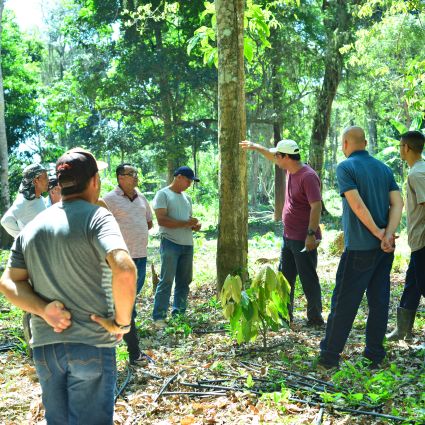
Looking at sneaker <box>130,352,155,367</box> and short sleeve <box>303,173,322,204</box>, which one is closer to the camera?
sneaker <box>130,352,155,367</box>

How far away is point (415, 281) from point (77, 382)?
171 inches

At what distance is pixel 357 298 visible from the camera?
17.0 feet

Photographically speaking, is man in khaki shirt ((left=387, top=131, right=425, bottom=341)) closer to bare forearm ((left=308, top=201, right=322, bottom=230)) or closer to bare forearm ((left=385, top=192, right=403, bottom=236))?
bare forearm ((left=385, top=192, right=403, bottom=236))

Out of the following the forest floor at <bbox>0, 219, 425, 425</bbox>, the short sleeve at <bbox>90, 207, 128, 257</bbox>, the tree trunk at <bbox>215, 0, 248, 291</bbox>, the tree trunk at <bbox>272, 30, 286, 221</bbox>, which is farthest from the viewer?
the tree trunk at <bbox>272, 30, 286, 221</bbox>

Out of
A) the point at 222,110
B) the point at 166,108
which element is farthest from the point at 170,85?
the point at 222,110

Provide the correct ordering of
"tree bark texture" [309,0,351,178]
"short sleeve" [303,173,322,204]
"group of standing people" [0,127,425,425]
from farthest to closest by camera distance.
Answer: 1. "tree bark texture" [309,0,351,178]
2. "short sleeve" [303,173,322,204]
3. "group of standing people" [0,127,425,425]

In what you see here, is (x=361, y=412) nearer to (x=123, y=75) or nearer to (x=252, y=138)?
(x=123, y=75)

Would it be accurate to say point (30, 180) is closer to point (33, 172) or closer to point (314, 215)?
point (33, 172)

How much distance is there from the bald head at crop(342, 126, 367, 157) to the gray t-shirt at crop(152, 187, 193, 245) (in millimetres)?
2774

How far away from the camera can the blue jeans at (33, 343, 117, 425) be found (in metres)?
2.86

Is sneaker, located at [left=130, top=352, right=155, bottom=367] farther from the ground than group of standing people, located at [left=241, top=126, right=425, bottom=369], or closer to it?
closer to it

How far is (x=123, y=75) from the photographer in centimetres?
2539

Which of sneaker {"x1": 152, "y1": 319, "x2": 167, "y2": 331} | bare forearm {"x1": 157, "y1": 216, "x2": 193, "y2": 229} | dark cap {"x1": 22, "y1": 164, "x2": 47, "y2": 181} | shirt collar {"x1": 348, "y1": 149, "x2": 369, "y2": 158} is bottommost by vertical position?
sneaker {"x1": 152, "y1": 319, "x2": 167, "y2": 331}

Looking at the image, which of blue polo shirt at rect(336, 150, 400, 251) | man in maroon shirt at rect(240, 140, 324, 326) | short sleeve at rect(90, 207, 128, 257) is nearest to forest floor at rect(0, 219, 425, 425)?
man in maroon shirt at rect(240, 140, 324, 326)
